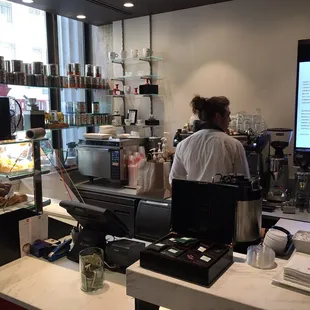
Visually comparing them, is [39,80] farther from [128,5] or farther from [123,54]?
[128,5]

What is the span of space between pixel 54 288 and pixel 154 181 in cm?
189

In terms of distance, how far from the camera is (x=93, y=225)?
5.30 feet

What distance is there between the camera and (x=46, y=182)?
220 cm

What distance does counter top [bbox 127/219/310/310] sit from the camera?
0.95 m

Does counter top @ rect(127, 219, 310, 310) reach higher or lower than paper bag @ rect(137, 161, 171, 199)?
higher

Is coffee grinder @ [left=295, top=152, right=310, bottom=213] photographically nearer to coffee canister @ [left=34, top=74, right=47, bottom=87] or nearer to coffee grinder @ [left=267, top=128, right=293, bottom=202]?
coffee grinder @ [left=267, top=128, right=293, bottom=202]

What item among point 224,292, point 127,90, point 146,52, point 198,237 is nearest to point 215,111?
point 198,237

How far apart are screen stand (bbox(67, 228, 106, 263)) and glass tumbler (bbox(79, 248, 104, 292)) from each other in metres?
0.18

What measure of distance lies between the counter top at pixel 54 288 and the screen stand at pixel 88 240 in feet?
0.28

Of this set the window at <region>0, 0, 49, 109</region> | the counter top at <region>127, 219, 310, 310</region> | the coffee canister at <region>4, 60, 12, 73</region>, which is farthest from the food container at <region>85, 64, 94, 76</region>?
the counter top at <region>127, 219, 310, 310</region>

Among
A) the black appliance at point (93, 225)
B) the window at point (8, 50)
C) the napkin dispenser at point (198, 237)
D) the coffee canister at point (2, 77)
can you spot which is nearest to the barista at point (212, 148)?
the black appliance at point (93, 225)

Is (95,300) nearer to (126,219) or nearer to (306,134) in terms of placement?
(126,219)

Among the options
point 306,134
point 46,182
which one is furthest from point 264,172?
point 46,182

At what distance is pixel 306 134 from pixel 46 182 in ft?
6.99
